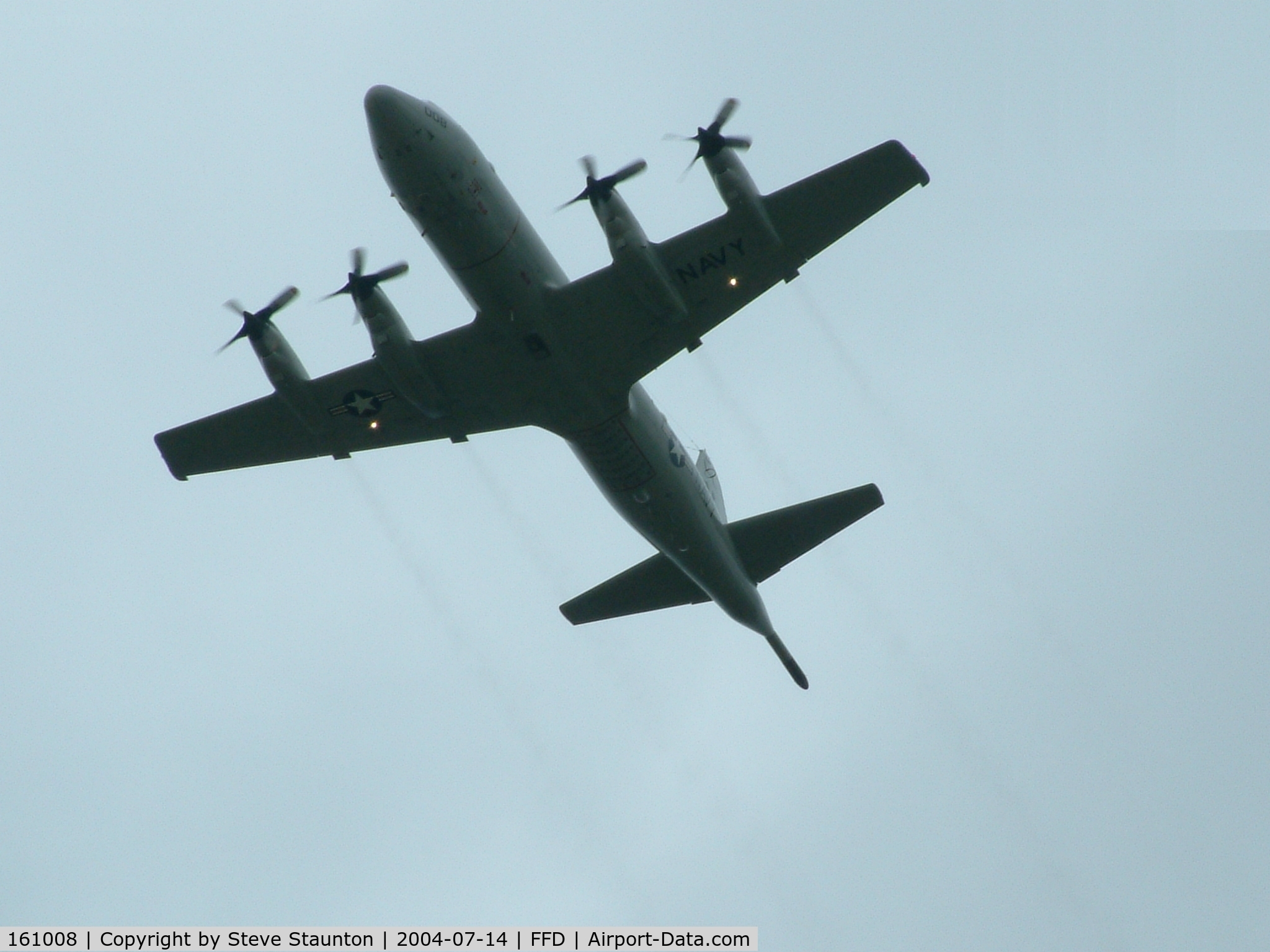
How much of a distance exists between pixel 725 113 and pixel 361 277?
27.5 ft

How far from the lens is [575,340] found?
2706 cm

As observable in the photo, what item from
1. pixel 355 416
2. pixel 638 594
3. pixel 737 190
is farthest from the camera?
pixel 638 594

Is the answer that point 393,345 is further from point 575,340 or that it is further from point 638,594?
point 638,594

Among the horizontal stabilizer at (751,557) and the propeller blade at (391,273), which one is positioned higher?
the propeller blade at (391,273)

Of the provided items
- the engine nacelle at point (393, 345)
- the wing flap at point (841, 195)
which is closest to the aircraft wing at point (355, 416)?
the engine nacelle at point (393, 345)

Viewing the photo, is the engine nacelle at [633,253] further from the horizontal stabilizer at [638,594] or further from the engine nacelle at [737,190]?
the horizontal stabilizer at [638,594]

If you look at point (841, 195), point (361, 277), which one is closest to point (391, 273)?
point (361, 277)

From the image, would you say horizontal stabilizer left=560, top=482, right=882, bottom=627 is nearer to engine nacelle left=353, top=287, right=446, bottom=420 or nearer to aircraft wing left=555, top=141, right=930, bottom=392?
aircraft wing left=555, top=141, right=930, bottom=392

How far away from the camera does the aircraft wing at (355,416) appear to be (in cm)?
2775

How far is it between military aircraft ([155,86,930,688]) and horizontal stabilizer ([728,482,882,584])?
4cm

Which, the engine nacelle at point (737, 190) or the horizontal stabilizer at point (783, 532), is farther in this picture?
the horizontal stabilizer at point (783, 532)

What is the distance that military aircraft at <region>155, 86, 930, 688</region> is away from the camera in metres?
25.3

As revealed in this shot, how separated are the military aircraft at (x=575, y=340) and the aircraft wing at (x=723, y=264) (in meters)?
0.03

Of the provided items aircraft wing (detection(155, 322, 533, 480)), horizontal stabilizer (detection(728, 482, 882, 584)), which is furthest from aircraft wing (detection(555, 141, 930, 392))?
horizontal stabilizer (detection(728, 482, 882, 584))
